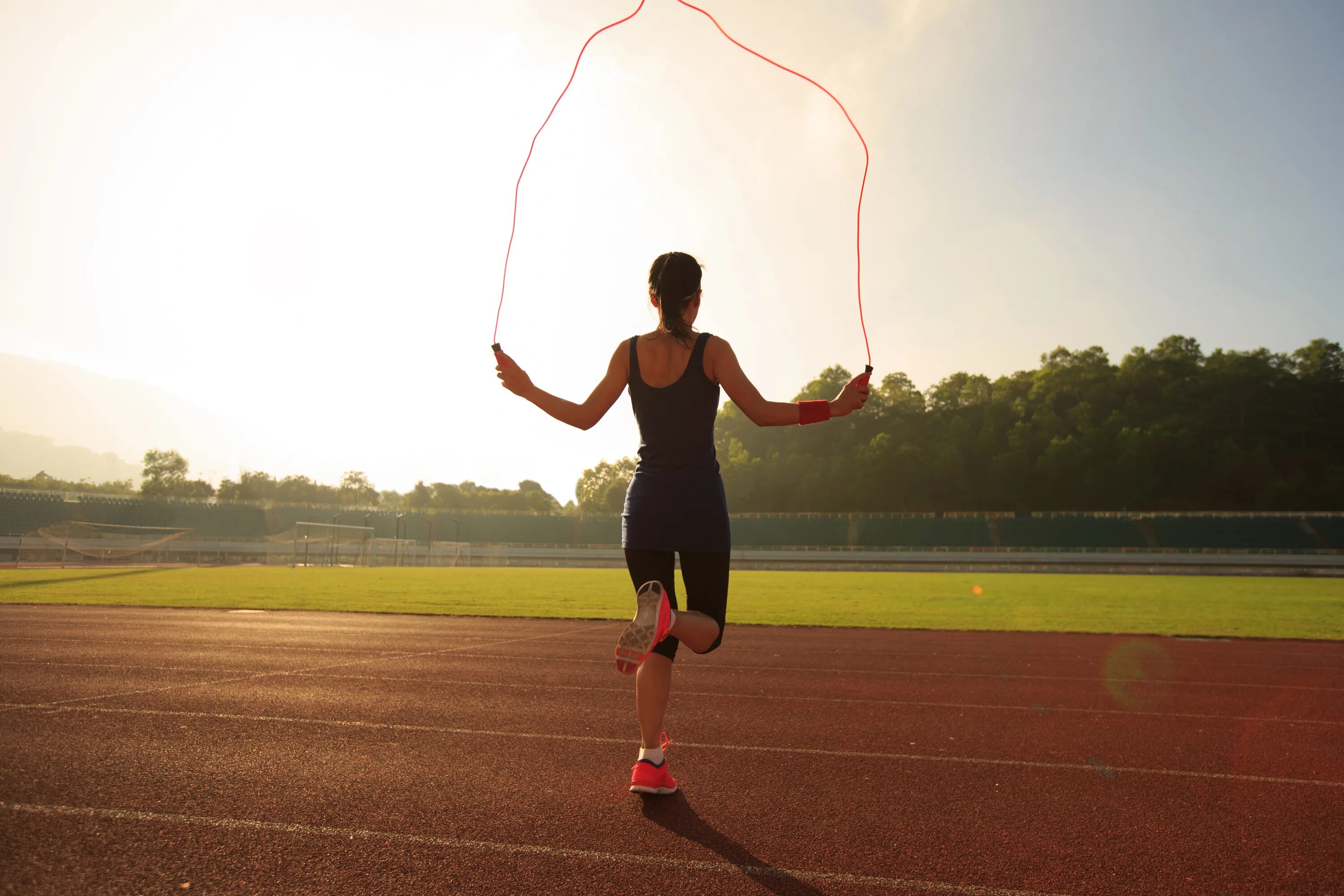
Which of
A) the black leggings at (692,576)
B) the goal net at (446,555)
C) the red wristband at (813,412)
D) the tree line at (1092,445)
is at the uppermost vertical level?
the tree line at (1092,445)

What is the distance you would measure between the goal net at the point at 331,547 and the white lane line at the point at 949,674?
110 feet

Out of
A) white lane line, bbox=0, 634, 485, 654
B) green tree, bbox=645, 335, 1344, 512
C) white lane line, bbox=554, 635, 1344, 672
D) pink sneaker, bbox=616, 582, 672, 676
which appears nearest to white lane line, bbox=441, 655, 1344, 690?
white lane line, bbox=0, 634, 485, 654

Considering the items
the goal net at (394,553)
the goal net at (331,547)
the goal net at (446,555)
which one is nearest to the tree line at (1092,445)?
the goal net at (446,555)

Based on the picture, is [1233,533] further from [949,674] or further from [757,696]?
[757,696]

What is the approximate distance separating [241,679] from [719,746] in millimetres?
4325

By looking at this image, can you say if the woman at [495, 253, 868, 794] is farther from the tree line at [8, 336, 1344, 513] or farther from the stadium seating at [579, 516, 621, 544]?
the tree line at [8, 336, 1344, 513]

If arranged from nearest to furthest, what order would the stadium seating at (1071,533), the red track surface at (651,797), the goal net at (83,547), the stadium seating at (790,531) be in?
the red track surface at (651,797) → the goal net at (83,547) → the stadium seating at (1071,533) → the stadium seating at (790,531)

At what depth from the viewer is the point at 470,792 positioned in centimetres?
370

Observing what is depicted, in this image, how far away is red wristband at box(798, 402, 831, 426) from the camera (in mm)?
3633

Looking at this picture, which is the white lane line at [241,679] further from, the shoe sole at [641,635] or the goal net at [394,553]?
the goal net at [394,553]

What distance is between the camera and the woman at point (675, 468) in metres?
3.45

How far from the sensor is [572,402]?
3805 millimetres

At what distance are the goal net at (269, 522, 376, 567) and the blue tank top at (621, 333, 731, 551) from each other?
38.8 m

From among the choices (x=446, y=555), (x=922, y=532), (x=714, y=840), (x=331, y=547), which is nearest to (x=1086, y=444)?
(x=922, y=532)
